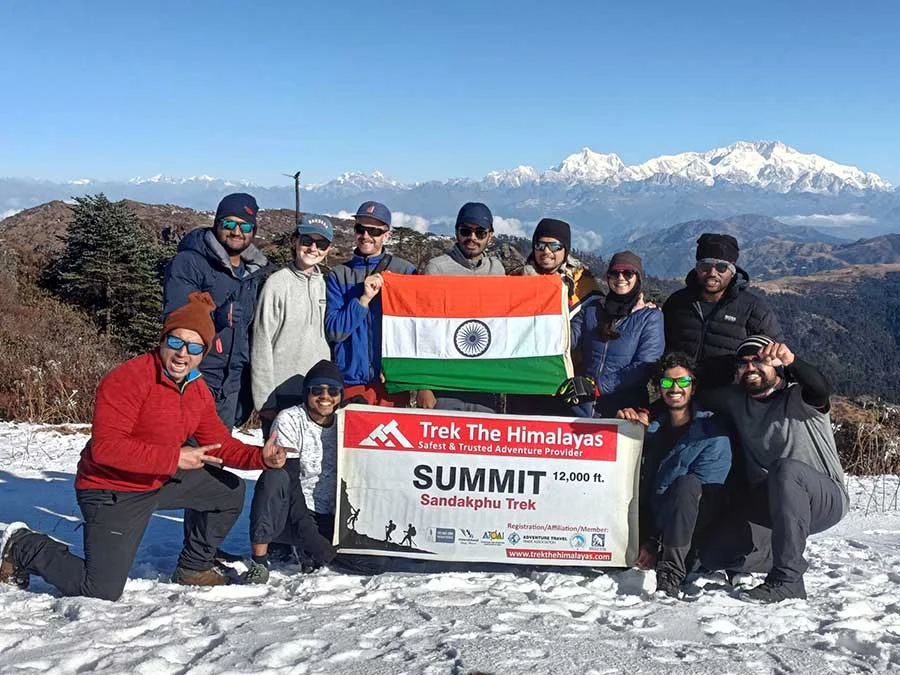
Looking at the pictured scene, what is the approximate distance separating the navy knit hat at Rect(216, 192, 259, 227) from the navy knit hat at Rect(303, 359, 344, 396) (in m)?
1.43

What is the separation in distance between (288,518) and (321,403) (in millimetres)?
967

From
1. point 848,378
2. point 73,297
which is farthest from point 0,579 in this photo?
point 848,378

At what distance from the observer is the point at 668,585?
553 cm

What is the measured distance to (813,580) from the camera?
19.1ft

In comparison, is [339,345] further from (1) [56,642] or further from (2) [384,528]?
(1) [56,642]

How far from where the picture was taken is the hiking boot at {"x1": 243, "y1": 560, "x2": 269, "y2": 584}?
5652 mm

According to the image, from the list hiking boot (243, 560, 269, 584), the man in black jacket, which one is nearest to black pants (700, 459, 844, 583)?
the man in black jacket

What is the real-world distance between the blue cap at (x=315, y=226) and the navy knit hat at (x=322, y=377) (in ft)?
3.63

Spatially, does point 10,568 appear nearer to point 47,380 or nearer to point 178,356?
point 178,356

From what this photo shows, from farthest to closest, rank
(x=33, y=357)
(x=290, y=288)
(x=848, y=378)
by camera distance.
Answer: (x=848, y=378) → (x=33, y=357) → (x=290, y=288)

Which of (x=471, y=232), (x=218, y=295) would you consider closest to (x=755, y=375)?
(x=471, y=232)

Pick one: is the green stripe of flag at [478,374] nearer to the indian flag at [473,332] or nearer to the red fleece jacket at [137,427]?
the indian flag at [473,332]

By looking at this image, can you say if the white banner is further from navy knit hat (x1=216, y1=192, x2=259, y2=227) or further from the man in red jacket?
navy knit hat (x1=216, y1=192, x2=259, y2=227)

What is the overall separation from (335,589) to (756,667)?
2931 mm
